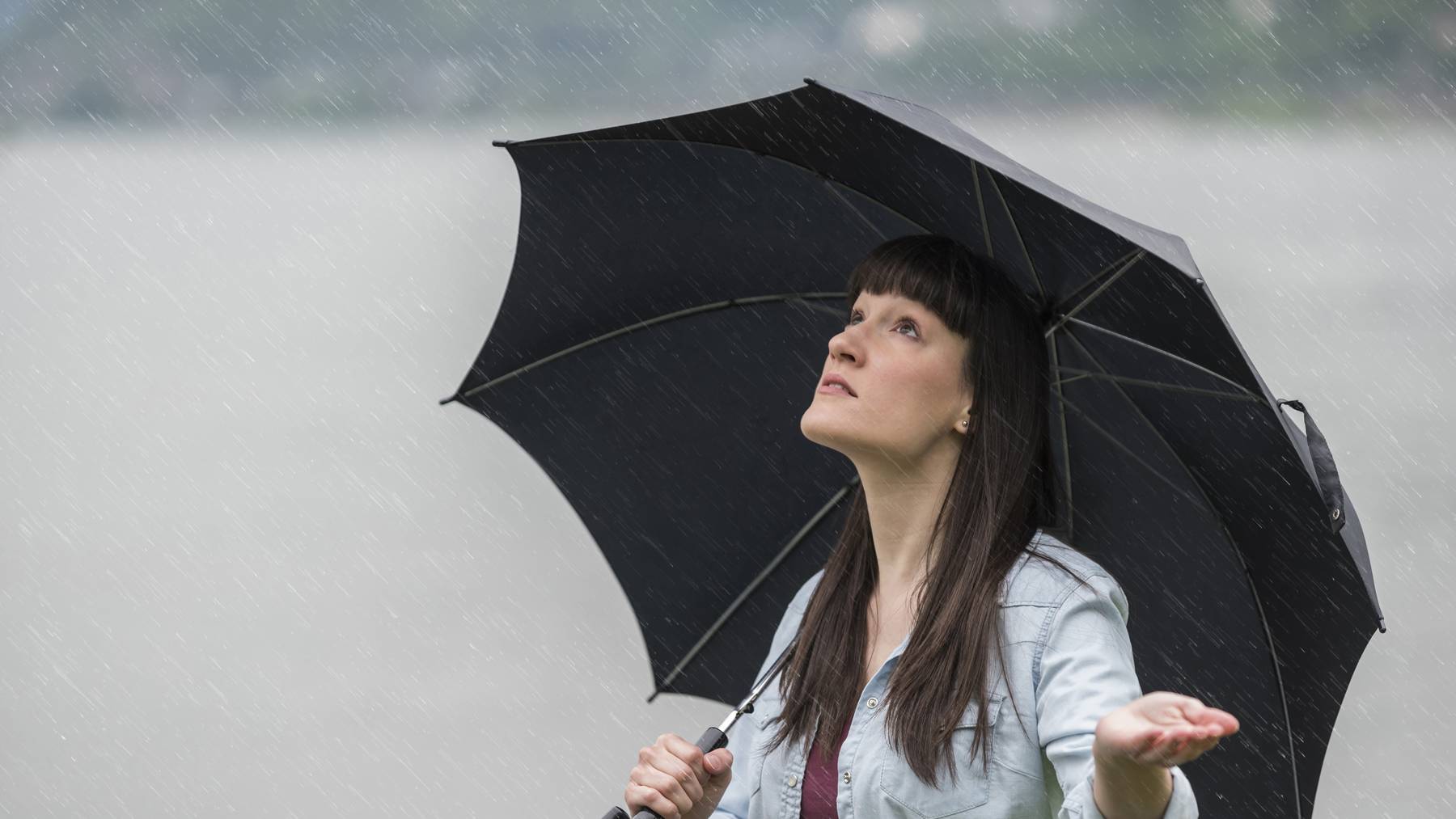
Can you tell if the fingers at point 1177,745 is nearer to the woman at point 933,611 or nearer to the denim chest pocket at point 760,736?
the woman at point 933,611

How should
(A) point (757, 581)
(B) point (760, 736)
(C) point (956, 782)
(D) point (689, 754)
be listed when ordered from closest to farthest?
(C) point (956, 782) → (D) point (689, 754) → (B) point (760, 736) → (A) point (757, 581)

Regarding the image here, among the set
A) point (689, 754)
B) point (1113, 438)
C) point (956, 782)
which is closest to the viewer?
point (956, 782)

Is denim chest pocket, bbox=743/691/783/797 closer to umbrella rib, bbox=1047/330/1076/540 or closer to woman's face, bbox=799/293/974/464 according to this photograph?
woman's face, bbox=799/293/974/464

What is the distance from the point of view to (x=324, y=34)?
3.74m

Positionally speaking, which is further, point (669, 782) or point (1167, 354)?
point (1167, 354)

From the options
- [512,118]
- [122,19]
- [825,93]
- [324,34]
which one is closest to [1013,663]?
[825,93]

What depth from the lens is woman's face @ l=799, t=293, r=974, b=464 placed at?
1.75m

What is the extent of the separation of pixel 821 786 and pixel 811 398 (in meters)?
0.69

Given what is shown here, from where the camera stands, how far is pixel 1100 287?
5.67 feet

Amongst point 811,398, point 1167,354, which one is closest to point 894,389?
point 1167,354

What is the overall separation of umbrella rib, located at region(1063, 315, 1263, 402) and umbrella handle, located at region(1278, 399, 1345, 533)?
0.16 feet

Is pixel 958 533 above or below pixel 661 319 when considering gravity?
below

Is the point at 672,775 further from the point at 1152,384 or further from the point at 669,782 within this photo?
the point at 1152,384

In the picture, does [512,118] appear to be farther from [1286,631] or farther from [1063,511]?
[1286,631]
